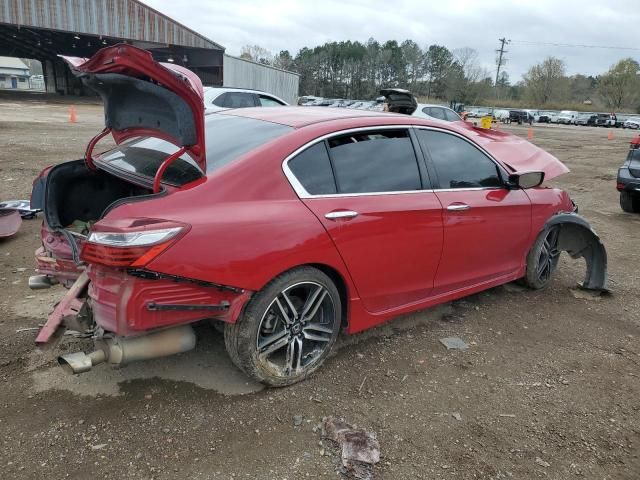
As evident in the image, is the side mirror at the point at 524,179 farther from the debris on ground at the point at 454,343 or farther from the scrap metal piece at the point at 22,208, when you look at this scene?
the scrap metal piece at the point at 22,208

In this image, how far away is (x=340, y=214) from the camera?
2.99m

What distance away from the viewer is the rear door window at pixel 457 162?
366 cm

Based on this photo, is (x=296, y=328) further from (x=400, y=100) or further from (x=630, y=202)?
(x=400, y=100)

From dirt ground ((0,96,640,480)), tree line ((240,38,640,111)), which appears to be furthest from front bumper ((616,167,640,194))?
tree line ((240,38,640,111))

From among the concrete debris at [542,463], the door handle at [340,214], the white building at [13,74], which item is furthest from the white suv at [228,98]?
the white building at [13,74]

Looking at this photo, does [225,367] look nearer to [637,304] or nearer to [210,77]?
[637,304]

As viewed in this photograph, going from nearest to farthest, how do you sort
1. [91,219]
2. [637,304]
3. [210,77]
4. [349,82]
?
[91,219], [637,304], [210,77], [349,82]

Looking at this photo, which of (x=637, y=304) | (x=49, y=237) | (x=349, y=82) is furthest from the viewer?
(x=349, y=82)

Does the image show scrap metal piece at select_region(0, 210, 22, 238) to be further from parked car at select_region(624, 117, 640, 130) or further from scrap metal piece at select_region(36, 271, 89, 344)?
parked car at select_region(624, 117, 640, 130)

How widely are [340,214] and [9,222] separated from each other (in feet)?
14.4

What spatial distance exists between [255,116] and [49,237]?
1594mm

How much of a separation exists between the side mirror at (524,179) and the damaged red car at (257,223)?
0.02 meters

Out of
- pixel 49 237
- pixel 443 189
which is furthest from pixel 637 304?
pixel 49 237

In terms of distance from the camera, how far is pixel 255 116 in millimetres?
3539
